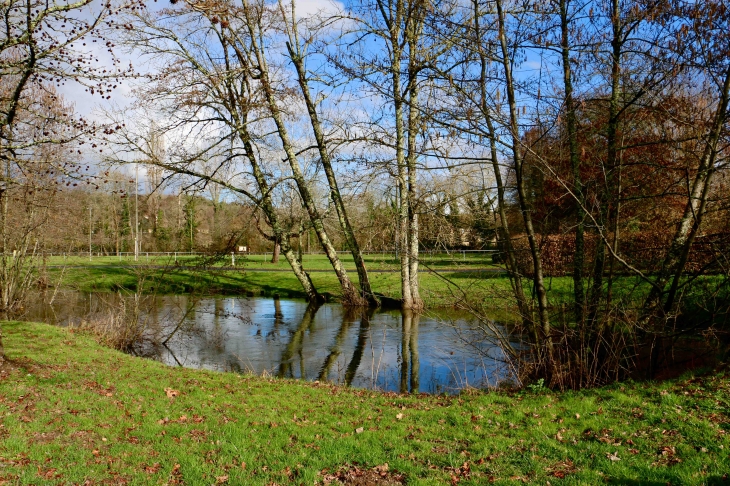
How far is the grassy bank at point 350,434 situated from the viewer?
4730 millimetres

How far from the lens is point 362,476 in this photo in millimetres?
4773

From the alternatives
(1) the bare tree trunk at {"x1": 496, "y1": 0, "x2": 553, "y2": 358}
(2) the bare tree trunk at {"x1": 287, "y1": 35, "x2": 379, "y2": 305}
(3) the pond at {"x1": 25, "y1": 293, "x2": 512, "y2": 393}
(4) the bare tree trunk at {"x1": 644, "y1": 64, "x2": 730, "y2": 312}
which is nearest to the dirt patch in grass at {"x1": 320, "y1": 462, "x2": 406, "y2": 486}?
(3) the pond at {"x1": 25, "y1": 293, "x2": 512, "y2": 393}

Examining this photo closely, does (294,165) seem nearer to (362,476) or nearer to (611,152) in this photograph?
(611,152)

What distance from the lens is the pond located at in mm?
10551

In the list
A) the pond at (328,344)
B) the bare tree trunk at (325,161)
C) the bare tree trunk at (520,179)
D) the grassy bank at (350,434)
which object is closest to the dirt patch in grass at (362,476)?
the grassy bank at (350,434)

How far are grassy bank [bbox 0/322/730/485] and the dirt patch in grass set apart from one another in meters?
0.02

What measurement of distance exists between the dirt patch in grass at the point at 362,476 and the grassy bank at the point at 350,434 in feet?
0.06

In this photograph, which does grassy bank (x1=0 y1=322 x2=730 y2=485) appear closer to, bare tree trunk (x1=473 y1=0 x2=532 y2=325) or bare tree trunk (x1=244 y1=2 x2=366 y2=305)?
bare tree trunk (x1=473 y1=0 x2=532 y2=325)

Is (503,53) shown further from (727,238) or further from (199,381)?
(199,381)

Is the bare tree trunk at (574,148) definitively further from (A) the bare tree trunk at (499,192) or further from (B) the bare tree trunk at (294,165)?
(B) the bare tree trunk at (294,165)

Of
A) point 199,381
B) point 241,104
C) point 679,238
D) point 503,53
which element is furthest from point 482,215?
point 241,104

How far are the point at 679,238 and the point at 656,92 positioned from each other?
320 cm

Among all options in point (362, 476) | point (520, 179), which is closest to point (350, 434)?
point (362, 476)

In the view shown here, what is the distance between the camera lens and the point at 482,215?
948 centimetres
